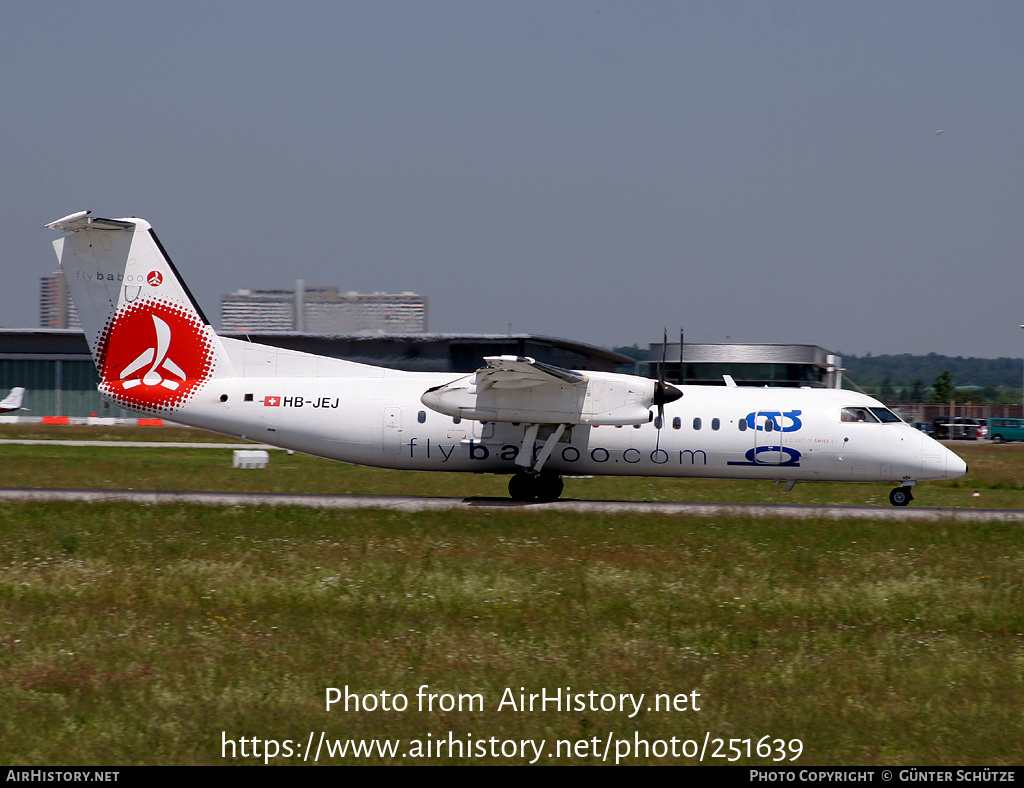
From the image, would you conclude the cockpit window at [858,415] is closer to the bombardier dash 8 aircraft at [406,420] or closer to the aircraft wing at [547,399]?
the bombardier dash 8 aircraft at [406,420]

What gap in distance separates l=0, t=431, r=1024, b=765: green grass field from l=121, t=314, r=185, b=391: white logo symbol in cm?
362

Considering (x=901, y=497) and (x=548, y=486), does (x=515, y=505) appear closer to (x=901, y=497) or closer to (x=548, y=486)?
(x=548, y=486)

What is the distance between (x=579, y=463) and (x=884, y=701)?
11769 millimetres

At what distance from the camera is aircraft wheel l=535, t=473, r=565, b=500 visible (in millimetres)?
21438

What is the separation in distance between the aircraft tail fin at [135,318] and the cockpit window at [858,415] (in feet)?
47.5

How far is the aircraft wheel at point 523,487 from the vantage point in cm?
2100

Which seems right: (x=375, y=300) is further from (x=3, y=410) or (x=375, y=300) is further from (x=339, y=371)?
(x=339, y=371)

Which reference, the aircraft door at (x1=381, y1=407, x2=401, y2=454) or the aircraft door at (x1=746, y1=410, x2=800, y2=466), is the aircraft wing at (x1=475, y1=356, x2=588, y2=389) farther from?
the aircraft door at (x1=746, y1=410, x2=800, y2=466)

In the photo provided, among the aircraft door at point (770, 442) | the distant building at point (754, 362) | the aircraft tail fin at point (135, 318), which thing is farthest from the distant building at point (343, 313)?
the aircraft door at point (770, 442)

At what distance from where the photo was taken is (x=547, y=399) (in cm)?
1998

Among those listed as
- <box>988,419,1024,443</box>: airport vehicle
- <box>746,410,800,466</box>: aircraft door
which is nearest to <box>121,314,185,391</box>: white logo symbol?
<box>746,410,800,466</box>: aircraft door

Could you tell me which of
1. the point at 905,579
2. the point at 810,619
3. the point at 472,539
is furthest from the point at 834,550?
the point at 472,539

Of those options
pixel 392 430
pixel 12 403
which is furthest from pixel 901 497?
pixel 12 403

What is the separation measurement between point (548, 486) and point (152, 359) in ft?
31.3
